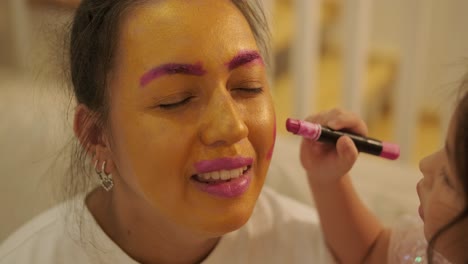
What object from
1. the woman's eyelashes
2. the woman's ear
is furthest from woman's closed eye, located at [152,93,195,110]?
the woman's ear

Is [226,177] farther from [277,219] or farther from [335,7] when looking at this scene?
[335,7]

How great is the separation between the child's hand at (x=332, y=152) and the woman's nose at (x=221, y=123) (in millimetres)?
226

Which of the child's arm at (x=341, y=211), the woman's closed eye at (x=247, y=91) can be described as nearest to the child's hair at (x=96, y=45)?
the woman's closed eye at (x=247, y=91)

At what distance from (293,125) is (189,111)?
0.18 meters

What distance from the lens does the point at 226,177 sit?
2.59 ft

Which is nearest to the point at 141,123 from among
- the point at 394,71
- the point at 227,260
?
the point at 227,260

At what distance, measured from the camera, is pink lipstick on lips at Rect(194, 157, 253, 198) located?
2.54 ft

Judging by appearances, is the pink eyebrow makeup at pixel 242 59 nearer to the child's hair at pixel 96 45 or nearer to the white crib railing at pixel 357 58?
the child's hair at pixel 96 45

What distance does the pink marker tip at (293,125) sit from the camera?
88 cm

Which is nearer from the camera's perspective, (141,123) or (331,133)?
(141,123)

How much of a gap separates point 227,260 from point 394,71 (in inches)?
65.4

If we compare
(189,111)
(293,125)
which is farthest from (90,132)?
(293,125)

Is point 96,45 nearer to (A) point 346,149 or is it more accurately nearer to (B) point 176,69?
(B) point 176,69

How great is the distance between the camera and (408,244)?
0.97m
